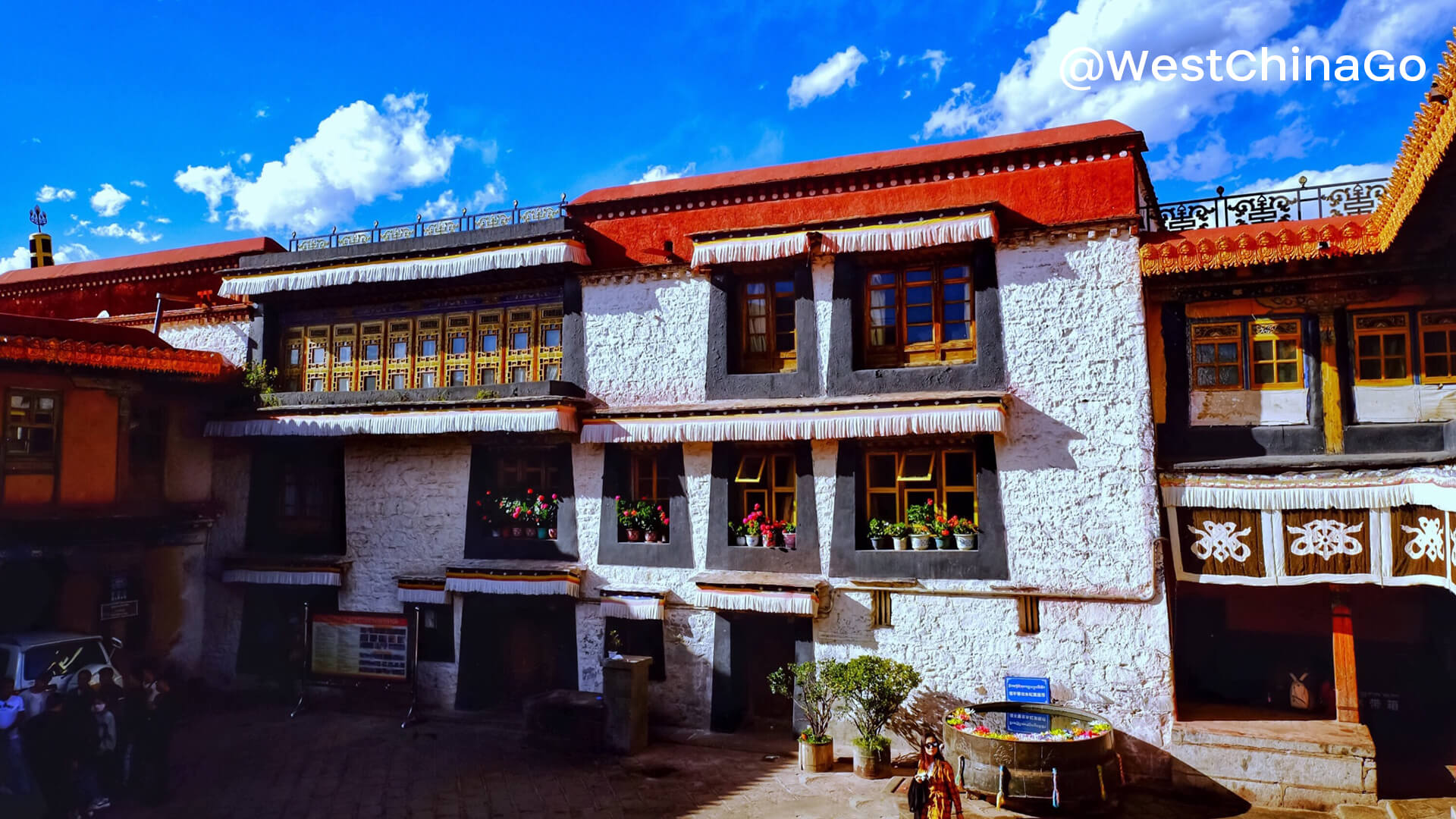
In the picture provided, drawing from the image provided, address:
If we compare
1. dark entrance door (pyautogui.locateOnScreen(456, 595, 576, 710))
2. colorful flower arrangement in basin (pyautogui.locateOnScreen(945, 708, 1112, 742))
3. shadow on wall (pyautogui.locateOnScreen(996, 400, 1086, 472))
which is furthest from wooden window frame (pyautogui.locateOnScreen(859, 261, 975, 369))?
dark entrance door (pyautogui.locateOnScreen(456, 595, 576, 710))

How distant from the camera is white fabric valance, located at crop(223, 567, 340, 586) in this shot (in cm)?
1672

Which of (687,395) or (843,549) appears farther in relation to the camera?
(687,395)

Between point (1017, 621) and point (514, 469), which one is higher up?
point (514, 469)

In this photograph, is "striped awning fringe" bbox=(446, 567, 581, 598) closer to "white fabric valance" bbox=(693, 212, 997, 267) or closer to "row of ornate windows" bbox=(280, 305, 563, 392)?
"row of ornate windows" bbox=(280, 305, 563, 392)

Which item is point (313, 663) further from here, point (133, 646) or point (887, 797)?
point (887, 797)

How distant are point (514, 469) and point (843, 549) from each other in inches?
248

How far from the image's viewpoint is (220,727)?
15422 millimetres

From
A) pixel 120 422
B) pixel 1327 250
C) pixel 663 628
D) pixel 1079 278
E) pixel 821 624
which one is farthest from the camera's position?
pixel 120 422

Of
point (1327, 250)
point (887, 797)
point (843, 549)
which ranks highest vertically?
point (1327, 250)

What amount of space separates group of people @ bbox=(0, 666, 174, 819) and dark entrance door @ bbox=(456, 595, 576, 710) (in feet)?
16.3

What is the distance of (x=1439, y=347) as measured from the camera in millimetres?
11633

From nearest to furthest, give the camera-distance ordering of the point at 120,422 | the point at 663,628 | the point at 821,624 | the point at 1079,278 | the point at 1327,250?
the point at 1327,250 → the point at 1079,278 → the point at 821,624 → the point at 663,628 → the point at 120,422

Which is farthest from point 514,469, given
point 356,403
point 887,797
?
point 887,797

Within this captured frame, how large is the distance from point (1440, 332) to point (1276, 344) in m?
1.82
